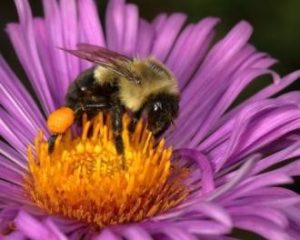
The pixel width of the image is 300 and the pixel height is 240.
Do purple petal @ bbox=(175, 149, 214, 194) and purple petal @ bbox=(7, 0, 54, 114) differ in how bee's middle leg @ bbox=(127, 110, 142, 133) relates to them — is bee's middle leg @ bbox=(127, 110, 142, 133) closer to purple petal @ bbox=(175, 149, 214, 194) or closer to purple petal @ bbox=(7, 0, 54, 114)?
purple petal @ bbox=(175, 149, 214, 194)

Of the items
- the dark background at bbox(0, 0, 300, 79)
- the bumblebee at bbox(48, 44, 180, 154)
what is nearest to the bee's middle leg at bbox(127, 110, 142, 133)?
the bumblebee at bbox(48, 44, 180, 154)

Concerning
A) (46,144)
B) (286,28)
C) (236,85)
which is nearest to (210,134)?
(236,85)

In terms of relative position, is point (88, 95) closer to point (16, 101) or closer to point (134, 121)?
point (134, 121)

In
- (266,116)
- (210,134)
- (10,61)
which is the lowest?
(10,61)

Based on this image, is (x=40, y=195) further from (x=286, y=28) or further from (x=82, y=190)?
(x=286, y=28)

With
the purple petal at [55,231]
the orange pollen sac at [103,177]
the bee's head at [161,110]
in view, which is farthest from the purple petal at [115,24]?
the purple petal at [55,231]

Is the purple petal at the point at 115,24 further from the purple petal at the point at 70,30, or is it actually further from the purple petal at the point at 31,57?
the purple petal at the point at 31,57
